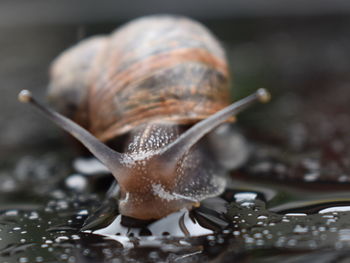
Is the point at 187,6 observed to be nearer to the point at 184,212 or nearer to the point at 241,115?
the point at 241,115

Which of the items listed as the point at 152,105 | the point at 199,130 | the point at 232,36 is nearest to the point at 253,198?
the point at 199,130

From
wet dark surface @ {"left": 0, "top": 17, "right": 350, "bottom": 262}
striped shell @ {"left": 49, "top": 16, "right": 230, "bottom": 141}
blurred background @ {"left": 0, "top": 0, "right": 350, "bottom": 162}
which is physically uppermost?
blurred background @ {"left": 0, "top": 0, "right": 350, "bottom": 162}

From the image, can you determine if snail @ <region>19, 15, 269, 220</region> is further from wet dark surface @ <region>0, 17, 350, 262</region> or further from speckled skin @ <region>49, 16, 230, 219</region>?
wet dark surface @ <region>0, 17, 350, 262</region>

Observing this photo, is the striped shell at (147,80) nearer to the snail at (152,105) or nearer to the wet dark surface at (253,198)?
the snail at (152,105)

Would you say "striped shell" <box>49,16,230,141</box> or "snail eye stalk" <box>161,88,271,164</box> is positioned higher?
"striped shell" <box>49,16,230,141</box>

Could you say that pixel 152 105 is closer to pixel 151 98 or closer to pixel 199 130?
pixel 151 98

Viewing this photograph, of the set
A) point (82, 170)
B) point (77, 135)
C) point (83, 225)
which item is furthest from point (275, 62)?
point (83, 225)

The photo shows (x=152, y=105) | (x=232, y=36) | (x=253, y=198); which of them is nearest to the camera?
(x=253, y=198)

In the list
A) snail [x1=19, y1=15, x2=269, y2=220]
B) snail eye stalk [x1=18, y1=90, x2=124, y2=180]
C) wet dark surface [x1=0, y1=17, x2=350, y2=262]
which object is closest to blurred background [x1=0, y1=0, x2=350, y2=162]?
wet dark surface [x1=0, y1=17, x2=350, y2=262]
